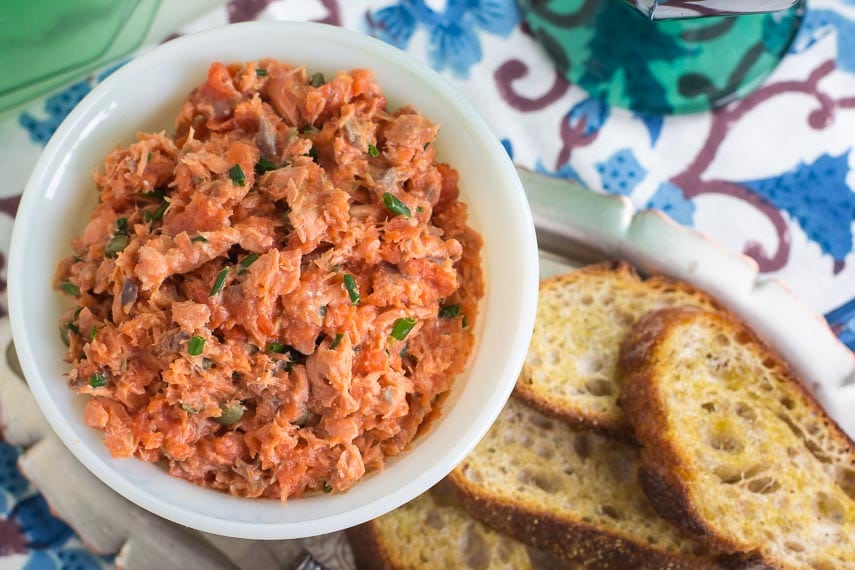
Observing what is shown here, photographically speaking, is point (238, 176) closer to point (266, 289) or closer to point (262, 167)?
point (262, 167)

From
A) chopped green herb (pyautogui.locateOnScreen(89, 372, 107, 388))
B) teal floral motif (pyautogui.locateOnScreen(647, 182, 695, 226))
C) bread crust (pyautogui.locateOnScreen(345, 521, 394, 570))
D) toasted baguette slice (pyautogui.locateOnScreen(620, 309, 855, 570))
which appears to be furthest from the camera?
teal floral motif (pyautogui.locateOnScreen(647, 182, 695, 226))

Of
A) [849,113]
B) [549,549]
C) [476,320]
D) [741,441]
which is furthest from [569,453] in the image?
[849,113]

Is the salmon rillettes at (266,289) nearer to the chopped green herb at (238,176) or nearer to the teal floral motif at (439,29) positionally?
the chopped green herb at (238,176)

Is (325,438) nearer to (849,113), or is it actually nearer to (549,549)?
(549,549)

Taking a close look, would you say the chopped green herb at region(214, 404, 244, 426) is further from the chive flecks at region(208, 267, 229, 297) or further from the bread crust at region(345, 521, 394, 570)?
the bread crust at region(345, 521, 394, 570)

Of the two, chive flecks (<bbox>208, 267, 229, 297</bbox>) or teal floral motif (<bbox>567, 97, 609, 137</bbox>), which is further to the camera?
Result: teal floral motif (<bbox>567, 97, 609, 137</bbox>)

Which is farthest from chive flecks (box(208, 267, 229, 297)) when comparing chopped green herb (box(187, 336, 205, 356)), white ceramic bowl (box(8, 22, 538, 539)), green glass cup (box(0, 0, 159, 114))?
green glass cup (box(0, 0, 159, 114))

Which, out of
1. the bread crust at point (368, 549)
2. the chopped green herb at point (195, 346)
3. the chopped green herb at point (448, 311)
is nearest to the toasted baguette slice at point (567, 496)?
the bread crust at point (368, 549)

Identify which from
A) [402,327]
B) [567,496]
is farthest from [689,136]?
[402,327]

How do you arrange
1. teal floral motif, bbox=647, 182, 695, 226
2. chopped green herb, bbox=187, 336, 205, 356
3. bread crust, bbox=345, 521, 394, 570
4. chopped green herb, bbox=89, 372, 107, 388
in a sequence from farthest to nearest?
teal floral motif, bbox=647, 182, 695, 226 < bread crust, bbox=345, 521, 394, 570 < chopped green herb, bbox=89, 372, 107, 388 < chopped green herb, bbox=187, 336, 205, 356
